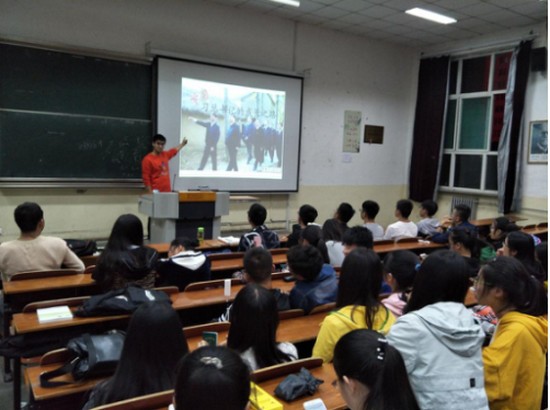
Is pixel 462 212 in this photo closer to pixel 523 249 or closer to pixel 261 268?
pixel 523 249

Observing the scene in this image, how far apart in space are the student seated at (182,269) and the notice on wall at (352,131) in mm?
5591

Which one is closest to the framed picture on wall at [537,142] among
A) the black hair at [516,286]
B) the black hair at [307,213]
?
the black hair at [307,213]

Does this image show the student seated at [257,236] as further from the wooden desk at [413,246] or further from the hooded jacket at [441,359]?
the hooded jacket at [441,359]

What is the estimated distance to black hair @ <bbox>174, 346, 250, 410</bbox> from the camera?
1024mm

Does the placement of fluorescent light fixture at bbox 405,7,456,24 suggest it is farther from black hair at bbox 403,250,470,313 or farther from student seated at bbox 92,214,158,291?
black hair at bbox 403,250,470,313

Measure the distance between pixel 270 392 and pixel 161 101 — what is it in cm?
511

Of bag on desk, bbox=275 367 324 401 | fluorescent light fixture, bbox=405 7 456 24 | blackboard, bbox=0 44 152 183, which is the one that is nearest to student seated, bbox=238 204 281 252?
bag on desk, bbox=275 367 324 401

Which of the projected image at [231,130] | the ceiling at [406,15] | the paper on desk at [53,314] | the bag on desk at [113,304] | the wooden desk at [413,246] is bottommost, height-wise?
the wooden desk at [413,246]

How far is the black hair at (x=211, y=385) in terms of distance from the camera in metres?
1.02

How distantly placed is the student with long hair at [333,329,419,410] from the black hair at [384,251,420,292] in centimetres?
103

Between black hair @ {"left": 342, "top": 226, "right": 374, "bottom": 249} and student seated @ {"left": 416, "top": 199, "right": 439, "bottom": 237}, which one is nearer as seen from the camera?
black hair @ {"left": 342, "top": 226, "right": 374, "bottom": 249}

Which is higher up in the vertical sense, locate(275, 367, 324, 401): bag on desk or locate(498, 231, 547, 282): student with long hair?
locate(498, 231, 547, 282): student with long hair

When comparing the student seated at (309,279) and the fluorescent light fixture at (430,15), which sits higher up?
the fluorescent light fixture at (430,15)

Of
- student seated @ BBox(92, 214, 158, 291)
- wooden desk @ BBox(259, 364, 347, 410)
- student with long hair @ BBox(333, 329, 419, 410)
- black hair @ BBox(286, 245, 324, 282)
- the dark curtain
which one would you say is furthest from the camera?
the dark curtain
